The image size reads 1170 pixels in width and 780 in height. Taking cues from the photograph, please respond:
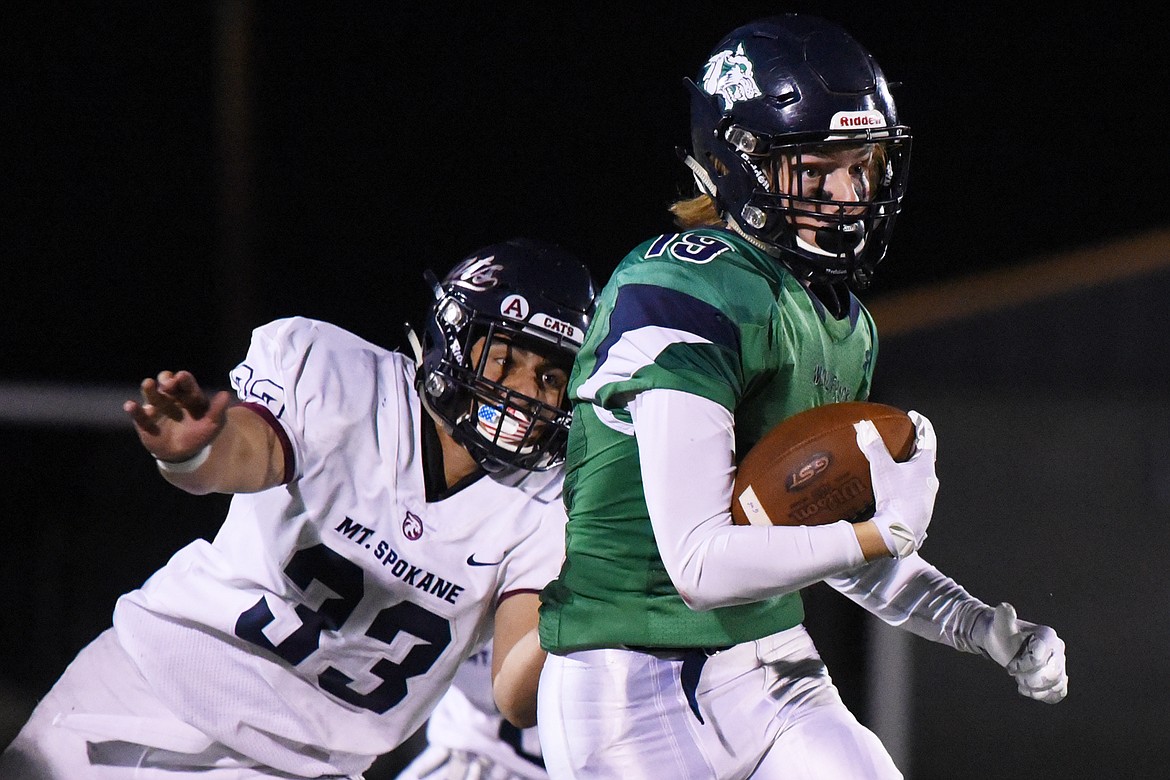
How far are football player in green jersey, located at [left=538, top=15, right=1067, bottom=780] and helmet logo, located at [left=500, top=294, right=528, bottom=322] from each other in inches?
21.7

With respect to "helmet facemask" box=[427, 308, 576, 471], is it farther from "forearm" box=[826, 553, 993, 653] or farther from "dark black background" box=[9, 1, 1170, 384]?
"dark black background" box=[9, 1, 1170, 384]

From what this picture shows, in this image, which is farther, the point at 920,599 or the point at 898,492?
the point at 920,599

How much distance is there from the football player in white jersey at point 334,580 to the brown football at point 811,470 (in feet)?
2.48

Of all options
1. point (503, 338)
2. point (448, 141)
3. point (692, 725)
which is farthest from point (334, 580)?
point (448, 141)

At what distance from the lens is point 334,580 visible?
7.97 feet

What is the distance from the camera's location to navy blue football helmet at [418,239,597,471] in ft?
8.06

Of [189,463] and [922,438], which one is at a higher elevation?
[922,438]

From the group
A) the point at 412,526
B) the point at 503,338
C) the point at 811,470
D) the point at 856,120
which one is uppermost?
the point at 856,120

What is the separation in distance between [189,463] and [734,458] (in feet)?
2.97

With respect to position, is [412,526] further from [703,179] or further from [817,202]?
[817,202]

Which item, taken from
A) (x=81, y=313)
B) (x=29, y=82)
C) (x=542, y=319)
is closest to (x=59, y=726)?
(x=542, y=319)

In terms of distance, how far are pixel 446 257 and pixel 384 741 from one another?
10.7 feet

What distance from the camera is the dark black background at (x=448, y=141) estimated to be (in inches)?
217

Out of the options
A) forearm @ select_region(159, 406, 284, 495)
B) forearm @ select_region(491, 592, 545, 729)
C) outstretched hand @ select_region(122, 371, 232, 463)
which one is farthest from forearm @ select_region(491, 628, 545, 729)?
outstretched hand @ select_region(122, 371, 232, 463)
